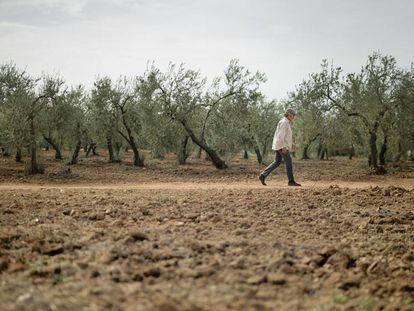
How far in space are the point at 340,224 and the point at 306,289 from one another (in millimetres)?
3165

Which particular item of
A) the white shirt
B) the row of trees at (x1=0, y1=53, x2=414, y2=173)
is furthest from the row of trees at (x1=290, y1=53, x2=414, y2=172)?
the white shirt

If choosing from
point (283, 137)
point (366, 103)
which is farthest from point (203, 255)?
point (366, 103)

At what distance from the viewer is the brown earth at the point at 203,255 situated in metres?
3.34

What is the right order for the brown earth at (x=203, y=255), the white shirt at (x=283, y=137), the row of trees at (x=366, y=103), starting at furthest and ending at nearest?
the row of trees at (x=366, y=103) → the white shirt at (x=283, y=137) → the brown earth at (x=203, y=255)

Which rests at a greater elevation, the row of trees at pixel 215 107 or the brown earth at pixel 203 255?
the row of trees at pixel 215 107

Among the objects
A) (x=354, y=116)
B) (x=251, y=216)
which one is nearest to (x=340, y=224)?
(x=251, y=216)

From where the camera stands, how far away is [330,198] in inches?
355

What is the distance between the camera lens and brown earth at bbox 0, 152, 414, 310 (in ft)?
10.9

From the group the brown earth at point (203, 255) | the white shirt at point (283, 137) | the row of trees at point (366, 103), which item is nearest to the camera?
the brown earth at point (203, 255)

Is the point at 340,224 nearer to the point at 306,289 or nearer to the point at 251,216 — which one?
the point at 251,216

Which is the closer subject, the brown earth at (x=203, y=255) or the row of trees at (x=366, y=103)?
the brown earth at (x=203, y=255)

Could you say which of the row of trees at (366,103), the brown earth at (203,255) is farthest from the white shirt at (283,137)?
the row of trees at (366,103)

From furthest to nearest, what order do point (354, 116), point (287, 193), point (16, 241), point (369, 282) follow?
point (354, 116), point (287, 193), point (16, 241), point (369, 282)

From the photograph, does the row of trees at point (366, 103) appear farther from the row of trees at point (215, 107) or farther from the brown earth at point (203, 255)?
the brown earth at point (203, 255)
